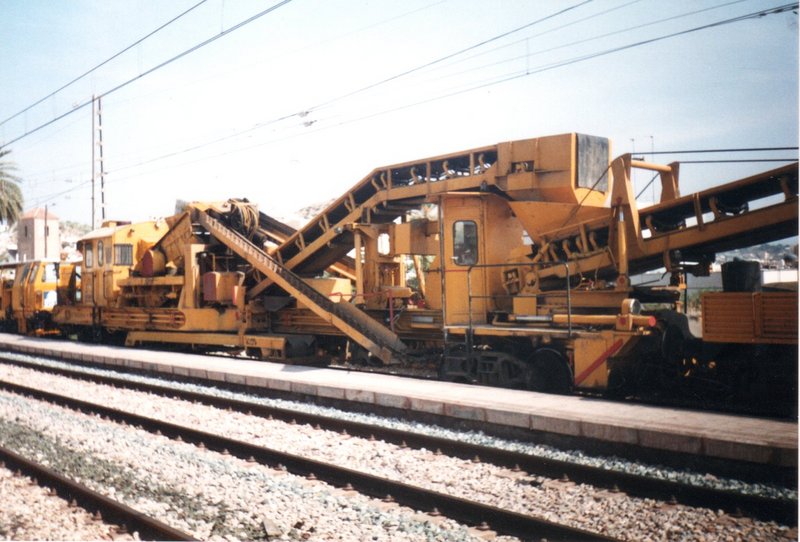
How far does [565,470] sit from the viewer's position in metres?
6.46

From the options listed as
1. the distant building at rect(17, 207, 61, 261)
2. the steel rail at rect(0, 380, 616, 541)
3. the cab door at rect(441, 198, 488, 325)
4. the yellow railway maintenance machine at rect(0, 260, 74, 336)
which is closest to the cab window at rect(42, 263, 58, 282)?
the yellow railway maintenance machine at rect(0, 260, 74, 336)

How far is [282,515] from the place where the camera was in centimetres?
562

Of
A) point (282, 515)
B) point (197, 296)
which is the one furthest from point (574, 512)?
point (197, 296)

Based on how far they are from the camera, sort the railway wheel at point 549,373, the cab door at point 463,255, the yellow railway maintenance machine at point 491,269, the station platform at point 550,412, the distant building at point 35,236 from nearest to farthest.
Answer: the station platform at point 550,412, the yellow railway maintenance machine at point 491,269, the railway wheel at point 549,373, the cab door at point 463,255, the distant building at point 35,236

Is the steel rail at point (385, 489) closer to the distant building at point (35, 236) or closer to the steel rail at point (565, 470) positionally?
the steel rail at point (565, 470)

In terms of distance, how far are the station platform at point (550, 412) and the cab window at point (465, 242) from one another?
7.66 feet

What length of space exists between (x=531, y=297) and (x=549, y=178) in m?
2.01

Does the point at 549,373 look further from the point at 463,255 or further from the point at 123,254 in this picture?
the point at 123,254

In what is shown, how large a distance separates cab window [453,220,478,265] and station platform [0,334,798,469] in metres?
2.34

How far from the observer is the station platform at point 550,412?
623 centimetres

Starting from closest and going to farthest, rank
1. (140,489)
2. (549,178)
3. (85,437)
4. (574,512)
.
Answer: (574,512), (140,489), (85,437), (549,178)

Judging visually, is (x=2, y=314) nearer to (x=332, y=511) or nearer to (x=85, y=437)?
(x=85, y=437)

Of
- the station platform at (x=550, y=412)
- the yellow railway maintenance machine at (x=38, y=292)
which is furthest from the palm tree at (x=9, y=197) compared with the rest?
the station platform at (x=550, y=412)

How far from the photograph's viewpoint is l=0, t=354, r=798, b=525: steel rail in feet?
17.2
